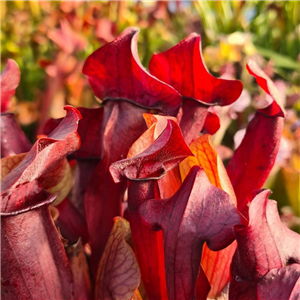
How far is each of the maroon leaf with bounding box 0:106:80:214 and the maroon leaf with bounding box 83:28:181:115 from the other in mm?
116

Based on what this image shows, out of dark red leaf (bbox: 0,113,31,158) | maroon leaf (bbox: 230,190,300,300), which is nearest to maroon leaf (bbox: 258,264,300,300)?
maroon leaf (bbox: 230,190,300,300)

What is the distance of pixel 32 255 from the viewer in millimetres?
437

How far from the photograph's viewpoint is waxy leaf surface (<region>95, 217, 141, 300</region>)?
46 cm

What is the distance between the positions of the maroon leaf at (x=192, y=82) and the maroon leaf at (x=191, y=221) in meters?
0.16

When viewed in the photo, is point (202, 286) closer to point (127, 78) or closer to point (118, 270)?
point (118, 270)

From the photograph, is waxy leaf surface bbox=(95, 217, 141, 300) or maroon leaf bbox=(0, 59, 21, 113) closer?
waxy leaf surface bbox=(95, 217, 141, 300)

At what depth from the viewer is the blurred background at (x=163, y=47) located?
53.6 inches

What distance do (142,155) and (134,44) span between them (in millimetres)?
176

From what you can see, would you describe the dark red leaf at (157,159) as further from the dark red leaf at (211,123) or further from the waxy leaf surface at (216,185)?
the dark red leaf at (211,123)

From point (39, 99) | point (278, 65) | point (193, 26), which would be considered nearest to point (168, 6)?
point (193, 26)

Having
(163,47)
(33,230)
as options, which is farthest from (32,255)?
(163,47)

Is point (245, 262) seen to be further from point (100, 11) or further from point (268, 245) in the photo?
point (100, 11)

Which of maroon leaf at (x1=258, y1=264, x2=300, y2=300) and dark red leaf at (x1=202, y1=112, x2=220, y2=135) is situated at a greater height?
dark red leaf at (x1=202, y1=112, x2=220, y2=135)

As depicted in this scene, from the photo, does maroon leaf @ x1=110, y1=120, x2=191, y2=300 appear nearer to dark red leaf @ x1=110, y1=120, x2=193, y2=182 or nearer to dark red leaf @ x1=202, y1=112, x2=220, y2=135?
dark red leaf @ x1=110, y1=120, x2=193, y2=182
